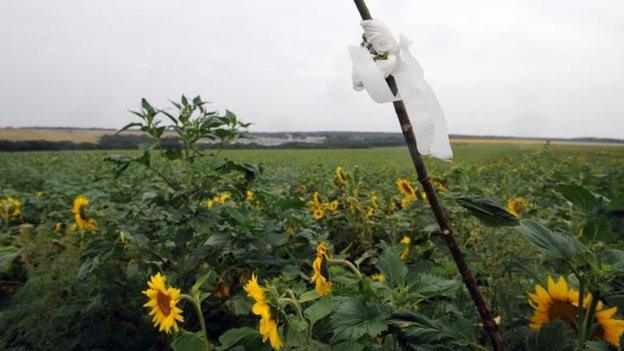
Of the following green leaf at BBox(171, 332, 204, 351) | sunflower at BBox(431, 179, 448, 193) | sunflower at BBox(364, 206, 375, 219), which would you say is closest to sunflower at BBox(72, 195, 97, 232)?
sunflower at BBox(364, 206, 375, 219)

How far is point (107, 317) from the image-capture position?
198cm

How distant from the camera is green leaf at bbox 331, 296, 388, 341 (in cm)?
89

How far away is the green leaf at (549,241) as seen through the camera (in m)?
0.77

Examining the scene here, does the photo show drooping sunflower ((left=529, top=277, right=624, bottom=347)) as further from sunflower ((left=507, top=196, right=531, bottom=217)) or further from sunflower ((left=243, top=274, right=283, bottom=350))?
sunflower ((left=507, top=196, right=531, bottom=217))

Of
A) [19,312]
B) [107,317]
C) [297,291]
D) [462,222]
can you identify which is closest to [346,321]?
[297,291]

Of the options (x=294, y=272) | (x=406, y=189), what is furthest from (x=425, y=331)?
(x=406, y=189)

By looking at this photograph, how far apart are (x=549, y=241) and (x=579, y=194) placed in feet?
0.88

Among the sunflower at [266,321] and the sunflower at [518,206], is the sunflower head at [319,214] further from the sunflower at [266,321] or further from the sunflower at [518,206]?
the sunflower at [266,321]

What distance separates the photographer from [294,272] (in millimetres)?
1607

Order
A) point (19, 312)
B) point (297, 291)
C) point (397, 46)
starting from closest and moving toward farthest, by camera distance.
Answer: point (397, 46) → point (297, 291) → point (19, 312)

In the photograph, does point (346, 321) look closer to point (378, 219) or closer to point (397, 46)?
point (397, 46)

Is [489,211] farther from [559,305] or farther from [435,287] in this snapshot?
[559,305]

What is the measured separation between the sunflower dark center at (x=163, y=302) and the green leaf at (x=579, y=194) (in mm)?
1122

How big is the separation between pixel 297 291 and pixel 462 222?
0.95 m
